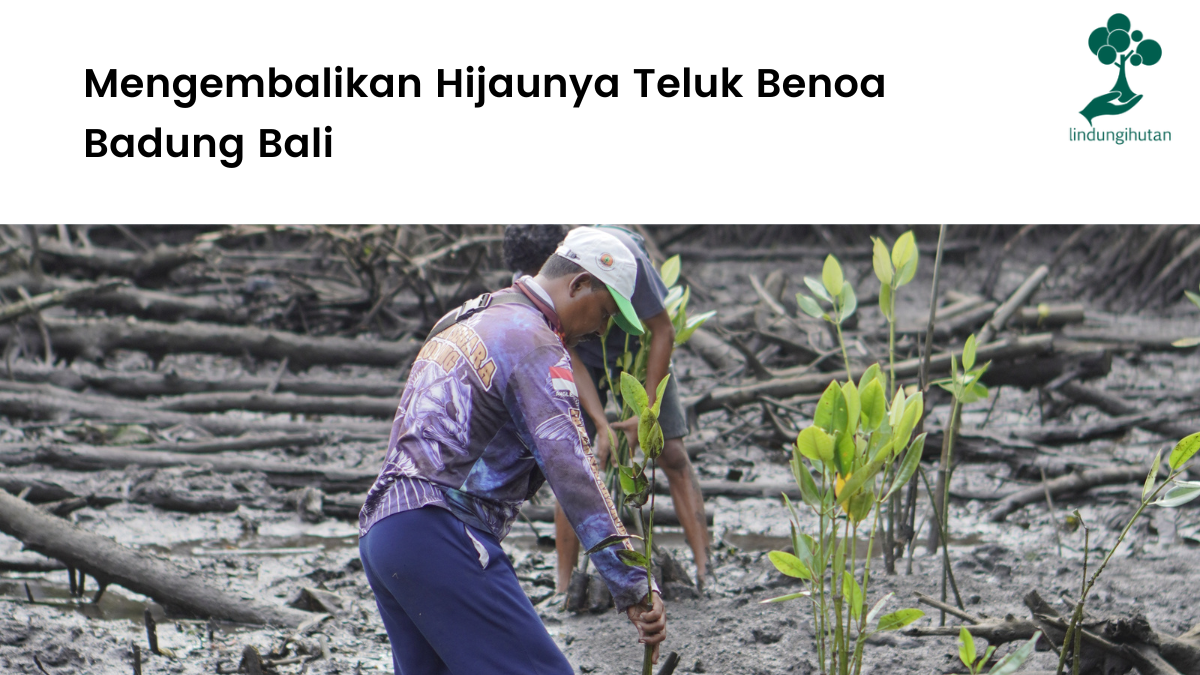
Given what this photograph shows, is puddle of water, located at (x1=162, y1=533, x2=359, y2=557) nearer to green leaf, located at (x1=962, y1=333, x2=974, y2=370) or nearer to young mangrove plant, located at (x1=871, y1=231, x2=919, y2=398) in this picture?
young mangrove plant, located at (x1=871, y1=231, x2=919, y2=398)

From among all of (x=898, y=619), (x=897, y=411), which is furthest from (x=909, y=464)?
(x=898, y=619)

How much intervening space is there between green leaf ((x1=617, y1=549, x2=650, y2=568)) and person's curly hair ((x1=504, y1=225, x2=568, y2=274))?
69.6 inches

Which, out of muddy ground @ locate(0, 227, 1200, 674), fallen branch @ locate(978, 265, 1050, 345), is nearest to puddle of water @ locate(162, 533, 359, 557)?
muddy ground @ locate(0, 227, 1200, 674)

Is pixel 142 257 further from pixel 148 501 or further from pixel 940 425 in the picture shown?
pixel 940 425

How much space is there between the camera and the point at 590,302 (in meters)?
2.46

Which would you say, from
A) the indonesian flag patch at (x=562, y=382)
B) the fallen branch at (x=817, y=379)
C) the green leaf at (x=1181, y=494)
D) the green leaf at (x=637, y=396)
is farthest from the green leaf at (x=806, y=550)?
the fallen branch at (x=817, y=379)

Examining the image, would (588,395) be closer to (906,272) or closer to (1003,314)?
(906,272)

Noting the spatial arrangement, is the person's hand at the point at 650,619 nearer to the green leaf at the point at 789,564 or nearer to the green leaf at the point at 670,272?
the green leaf at the point at 789,564

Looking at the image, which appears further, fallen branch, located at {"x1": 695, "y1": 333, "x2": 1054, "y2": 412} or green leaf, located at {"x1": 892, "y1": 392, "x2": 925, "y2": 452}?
fallen branch, located at {"x1": 695, "y1": 333, "x2": 1054, "y2": 412}

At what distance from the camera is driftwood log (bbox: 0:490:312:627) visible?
384 centimetres

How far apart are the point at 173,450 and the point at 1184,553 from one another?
5021mm

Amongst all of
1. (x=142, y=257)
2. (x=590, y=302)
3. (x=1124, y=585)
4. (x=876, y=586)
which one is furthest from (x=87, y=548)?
(x=142, y=257)
